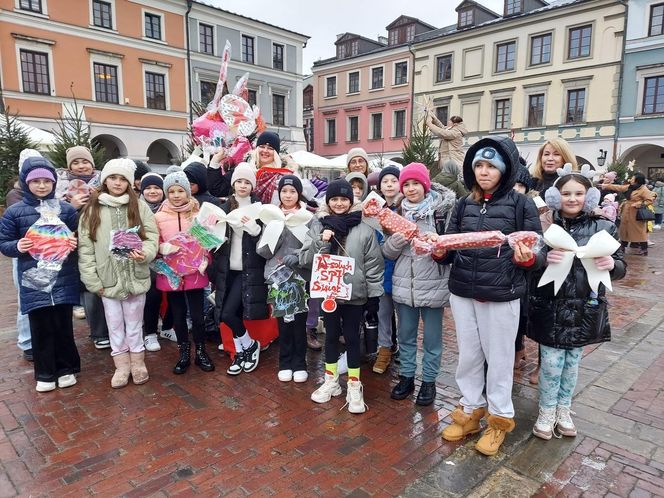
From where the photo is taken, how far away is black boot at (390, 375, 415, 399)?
392cm

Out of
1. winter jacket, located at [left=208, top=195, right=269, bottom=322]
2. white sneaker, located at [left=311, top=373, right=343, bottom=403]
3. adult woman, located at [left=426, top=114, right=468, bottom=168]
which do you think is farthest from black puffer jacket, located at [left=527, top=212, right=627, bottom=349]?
adult woman, located at [left=426, top=114, right=468, bottom=168]

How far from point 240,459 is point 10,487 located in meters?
1.39

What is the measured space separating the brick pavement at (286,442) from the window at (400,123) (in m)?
31.1

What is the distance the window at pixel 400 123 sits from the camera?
33.8 metres

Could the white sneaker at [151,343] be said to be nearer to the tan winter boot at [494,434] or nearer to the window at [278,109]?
the tan winter boot at [494,434]

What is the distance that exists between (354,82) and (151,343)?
114ft

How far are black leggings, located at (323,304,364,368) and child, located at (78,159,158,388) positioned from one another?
171 centimetres

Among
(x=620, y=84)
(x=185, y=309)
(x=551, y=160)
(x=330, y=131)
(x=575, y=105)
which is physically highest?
(x=620, y=84)

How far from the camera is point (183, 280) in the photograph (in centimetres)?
430

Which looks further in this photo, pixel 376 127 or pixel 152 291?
pixel 376 127

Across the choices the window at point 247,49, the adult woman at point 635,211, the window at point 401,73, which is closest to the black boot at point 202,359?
the adult woman at point 635,211

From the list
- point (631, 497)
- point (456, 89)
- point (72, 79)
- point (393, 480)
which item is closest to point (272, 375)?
point (393, 480)

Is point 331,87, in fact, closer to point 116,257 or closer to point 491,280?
point 116,257

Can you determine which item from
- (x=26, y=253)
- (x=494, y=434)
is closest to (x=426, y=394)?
(x=494, y=434)
